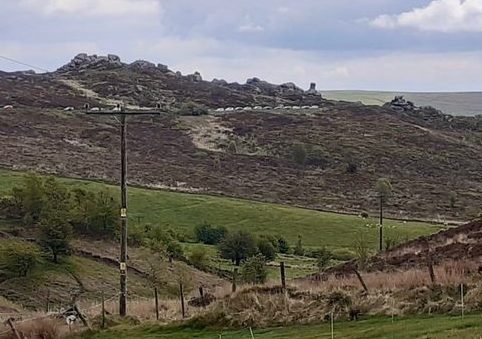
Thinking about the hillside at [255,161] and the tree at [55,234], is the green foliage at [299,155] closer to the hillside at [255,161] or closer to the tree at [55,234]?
the hillside at [255,161]

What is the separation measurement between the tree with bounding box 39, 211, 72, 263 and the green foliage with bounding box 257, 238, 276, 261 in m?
24.3

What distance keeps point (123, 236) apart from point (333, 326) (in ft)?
56.4

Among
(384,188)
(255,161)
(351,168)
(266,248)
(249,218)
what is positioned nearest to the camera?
(266,248)

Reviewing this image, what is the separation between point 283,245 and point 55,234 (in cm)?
3650

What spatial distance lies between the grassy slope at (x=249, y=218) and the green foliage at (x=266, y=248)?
11.8 metres

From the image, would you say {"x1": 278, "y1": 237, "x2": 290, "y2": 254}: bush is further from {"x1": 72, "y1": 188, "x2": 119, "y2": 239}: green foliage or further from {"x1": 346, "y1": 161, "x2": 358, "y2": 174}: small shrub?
{"x1": 346, "y1": 161, "x2": 358, "y2": 174}: small shrub

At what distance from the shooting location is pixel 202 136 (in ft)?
622

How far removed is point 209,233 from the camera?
116 m

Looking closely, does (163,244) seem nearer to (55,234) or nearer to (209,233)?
(55,234)

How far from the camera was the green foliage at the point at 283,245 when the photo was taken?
10906cm

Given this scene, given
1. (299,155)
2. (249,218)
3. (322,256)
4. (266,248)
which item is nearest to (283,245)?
(266,248)

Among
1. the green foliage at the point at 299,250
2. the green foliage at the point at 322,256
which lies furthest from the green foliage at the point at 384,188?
the green foliage at the point at 322,256

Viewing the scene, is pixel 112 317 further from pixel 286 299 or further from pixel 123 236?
pixel 286 299

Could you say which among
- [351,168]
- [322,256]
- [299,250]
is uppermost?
[351,168]
